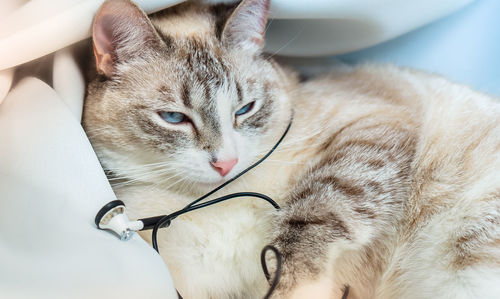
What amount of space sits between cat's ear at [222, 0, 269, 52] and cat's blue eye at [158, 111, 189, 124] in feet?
0.95

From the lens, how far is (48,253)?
3.27 feet

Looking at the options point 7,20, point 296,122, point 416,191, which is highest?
point 7,20

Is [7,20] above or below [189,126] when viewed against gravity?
above

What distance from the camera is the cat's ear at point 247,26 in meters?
1.38

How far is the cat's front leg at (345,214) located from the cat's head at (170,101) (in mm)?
237

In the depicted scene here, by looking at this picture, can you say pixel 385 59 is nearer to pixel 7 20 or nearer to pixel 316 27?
pixel 316 27

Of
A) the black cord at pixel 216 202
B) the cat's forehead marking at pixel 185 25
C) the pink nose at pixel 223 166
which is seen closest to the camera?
the black cord at pixel 216 202

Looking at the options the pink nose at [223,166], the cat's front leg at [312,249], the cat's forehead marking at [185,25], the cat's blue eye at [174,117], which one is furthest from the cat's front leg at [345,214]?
the cat's forehead marking at [185,25]

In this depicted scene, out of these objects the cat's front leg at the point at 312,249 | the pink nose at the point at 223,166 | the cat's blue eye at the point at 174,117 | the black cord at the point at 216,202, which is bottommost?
the cat's front leg at the point at 312,249

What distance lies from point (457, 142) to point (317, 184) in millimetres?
531

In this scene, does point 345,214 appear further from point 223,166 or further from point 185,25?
point 185,25

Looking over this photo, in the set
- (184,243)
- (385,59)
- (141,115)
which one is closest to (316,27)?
(385,59)

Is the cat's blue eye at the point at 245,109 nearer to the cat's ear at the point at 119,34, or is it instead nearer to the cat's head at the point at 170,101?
the cat's head at the point at 170,101

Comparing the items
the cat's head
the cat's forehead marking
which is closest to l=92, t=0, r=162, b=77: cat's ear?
the cat's head
